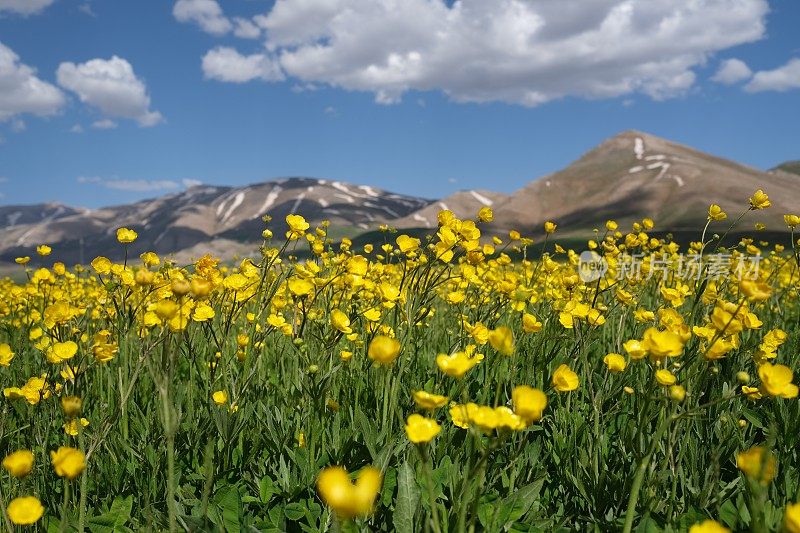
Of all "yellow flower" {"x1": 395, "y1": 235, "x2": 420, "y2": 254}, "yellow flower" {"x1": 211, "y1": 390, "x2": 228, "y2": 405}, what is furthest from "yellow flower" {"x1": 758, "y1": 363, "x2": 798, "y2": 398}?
"yellow flower" {"x1": 211, "y1": 390, "x2": 228, "y2": 405}

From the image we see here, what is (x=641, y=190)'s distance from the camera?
10275 centimetres

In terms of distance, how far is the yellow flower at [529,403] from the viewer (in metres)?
1.18

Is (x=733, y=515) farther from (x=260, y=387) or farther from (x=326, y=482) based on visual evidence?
(x=260, y=387)

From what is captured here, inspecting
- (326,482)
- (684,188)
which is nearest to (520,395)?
(326,482)

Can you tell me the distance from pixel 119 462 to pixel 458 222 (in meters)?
1.77

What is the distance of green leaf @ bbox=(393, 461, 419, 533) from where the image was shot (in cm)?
167

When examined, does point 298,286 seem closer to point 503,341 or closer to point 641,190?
point 503,341

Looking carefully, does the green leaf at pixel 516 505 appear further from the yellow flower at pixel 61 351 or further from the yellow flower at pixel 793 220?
the yellow flower at pixel 793 220

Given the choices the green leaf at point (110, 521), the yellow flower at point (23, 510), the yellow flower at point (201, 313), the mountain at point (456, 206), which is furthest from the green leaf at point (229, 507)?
the mountain at point (456, 206)

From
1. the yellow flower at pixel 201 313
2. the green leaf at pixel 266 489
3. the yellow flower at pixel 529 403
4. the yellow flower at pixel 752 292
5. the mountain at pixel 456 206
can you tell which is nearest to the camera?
the yellow flower at pixel 529 403

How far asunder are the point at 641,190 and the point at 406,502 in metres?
111

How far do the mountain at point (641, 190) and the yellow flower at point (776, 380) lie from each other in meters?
83.0

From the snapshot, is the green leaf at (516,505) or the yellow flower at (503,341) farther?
the green leaf at (516,505)

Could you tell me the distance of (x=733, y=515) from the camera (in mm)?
1760
